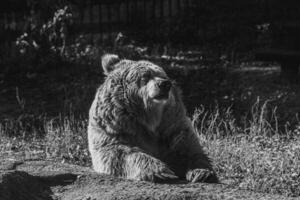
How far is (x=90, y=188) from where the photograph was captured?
15.3 ft

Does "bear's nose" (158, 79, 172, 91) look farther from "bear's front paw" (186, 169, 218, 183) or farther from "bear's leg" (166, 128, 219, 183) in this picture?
"bear's front paw" (186, 169, 218, 183)

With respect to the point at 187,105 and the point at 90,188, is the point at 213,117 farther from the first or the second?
the point at 90,188

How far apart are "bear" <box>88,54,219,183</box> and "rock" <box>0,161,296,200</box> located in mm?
189

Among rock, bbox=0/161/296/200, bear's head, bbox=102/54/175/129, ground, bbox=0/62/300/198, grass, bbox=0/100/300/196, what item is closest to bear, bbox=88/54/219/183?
bear's head, bbox=102/54/175/129

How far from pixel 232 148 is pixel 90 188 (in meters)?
2.39

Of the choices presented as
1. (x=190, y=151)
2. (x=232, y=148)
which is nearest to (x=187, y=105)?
(x=232, y=148)

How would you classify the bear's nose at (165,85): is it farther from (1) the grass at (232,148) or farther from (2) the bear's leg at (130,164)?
(1) the grass at (232,148)

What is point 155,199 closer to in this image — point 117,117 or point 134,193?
point 134,193

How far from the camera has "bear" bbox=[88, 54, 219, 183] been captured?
4977 mm

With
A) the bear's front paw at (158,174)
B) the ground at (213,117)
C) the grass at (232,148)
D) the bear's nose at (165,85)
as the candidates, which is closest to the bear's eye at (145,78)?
the bear's nose at (165,85)

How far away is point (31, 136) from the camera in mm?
7992

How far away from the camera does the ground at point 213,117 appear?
20.9 ft

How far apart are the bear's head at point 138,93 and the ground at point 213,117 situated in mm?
727

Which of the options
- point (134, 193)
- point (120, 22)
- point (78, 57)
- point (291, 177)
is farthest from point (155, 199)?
point (120, 22)
